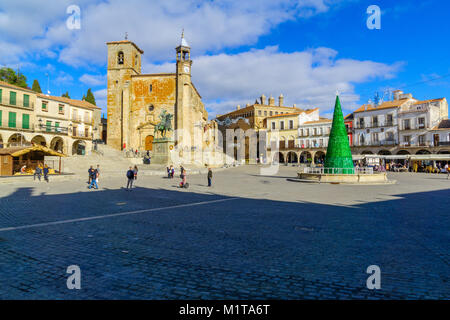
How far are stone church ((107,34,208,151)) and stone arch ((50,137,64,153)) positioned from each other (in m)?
6.81

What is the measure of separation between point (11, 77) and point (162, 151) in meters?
26.5

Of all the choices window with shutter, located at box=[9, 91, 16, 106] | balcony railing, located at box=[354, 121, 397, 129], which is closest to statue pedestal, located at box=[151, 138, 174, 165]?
window with shutter, located at box=[9, 91, 16, 106]

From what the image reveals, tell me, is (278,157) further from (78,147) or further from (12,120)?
(12,120)

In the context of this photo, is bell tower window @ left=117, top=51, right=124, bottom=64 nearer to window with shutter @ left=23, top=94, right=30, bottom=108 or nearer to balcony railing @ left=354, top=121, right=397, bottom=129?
window with shutter @ left=23, top=94, right=30, bottom=108

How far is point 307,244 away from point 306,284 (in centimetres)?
167

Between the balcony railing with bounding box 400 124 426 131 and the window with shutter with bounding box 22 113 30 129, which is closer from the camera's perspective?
the window with shutter with bounding box 22 113 30 129

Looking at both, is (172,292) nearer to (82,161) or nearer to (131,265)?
(131,265)

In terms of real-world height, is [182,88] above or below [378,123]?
above

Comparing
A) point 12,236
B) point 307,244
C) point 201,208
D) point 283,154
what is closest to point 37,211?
point 12,236

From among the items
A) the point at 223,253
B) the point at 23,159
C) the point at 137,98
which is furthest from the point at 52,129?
the point at 223,253

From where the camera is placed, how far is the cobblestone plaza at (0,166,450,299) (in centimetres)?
329

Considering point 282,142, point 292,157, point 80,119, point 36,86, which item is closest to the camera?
point 80,119

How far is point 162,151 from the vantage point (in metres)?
33.3

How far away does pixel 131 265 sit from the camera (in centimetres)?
402
